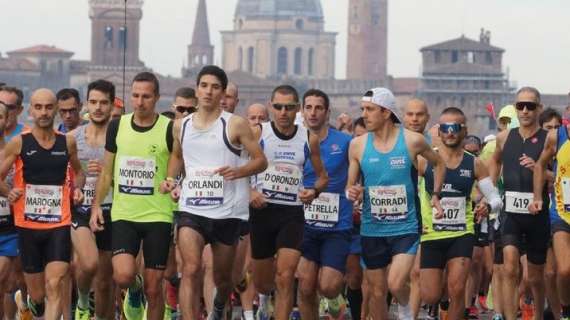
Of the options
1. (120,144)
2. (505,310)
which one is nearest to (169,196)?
(120,144)

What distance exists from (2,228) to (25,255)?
0.50m

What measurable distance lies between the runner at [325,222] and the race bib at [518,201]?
1.25 metres

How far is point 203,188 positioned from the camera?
12609mm

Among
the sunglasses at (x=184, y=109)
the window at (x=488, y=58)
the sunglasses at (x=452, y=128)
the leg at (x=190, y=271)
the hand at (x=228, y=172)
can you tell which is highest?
the window at (x=488, y=58)

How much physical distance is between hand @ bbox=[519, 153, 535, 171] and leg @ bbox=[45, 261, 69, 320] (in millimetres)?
3467

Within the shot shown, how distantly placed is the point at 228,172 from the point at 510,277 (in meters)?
2.81

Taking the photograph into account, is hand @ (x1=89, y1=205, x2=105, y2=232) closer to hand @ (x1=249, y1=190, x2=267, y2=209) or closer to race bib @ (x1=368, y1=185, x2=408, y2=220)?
hand @ (x1=249, y1=190, x2=267, y2=209)

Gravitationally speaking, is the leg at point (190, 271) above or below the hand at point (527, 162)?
below

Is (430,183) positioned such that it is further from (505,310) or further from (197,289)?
(197,289)

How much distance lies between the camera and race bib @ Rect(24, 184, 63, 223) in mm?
13078

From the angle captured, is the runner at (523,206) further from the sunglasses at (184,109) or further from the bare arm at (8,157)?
the bare arm at (8,157)

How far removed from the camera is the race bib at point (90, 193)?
13727mm

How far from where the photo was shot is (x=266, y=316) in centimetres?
1442

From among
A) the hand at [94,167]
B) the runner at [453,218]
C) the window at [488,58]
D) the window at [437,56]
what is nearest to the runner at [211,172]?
the hand at [94,167]
